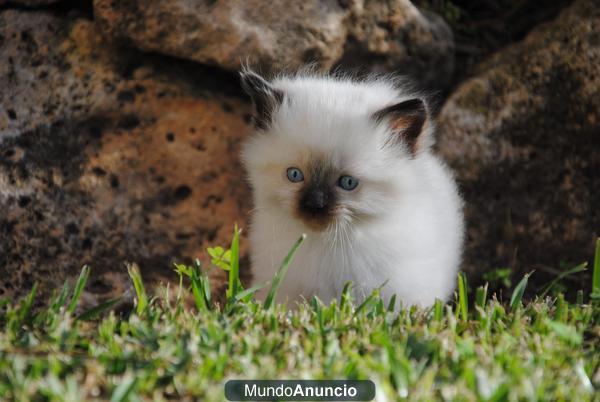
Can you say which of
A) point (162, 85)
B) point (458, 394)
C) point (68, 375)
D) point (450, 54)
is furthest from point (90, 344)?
point (450, 54)

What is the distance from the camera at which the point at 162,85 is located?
4438mm

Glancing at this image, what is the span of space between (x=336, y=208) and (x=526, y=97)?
6.73ft

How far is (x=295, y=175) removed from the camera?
3.36 metres

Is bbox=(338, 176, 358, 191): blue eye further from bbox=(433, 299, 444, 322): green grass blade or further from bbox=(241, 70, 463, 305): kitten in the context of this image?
bbox=(433, 299, 444, 322): green grass blade

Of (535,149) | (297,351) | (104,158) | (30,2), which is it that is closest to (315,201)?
(297,351)

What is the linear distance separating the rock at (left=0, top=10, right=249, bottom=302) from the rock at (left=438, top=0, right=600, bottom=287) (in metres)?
1.55

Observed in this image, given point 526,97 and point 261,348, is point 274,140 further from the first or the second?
point 526,97

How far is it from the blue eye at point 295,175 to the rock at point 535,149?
1661mm

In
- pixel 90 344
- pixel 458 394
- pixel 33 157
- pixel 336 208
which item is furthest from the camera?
pixel 33 157

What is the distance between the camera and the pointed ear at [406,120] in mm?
3359

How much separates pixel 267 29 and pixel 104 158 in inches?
51.4

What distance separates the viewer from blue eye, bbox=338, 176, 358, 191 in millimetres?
3316

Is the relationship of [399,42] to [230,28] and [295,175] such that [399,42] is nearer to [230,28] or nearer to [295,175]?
[230,28]

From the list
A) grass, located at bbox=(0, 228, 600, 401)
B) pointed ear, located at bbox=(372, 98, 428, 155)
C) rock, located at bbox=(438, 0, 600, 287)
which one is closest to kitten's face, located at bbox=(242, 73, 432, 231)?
pointed ear, located at bbox=(372, 98, 428, 155)
